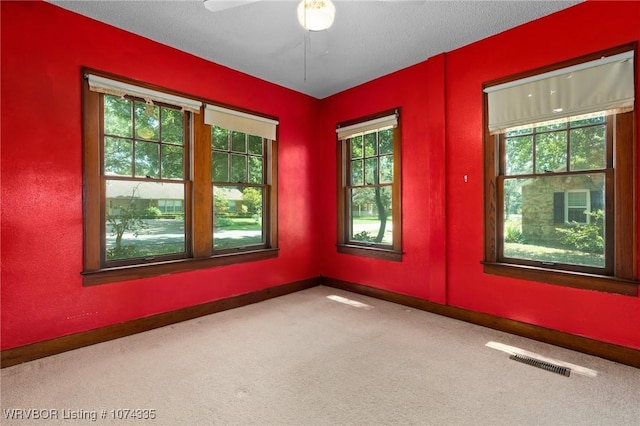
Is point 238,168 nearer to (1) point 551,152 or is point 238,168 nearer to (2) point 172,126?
(2) point 172,126

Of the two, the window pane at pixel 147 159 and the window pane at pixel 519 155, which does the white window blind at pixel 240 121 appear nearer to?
the window pane at pixel 147 159

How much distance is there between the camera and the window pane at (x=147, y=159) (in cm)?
322

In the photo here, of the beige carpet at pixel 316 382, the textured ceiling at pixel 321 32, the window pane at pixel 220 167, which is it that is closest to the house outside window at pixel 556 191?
the beige carpet at pixel 316 382

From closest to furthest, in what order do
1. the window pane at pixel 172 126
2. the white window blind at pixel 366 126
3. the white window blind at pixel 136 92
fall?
1. the white window blind at pixel 136 92
2. the window pane at pixel 172 126
3. the white window blind at pixel 366 126

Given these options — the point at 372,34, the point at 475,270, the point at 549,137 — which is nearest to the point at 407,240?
the point at 475,270

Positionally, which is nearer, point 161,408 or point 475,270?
point 161,408

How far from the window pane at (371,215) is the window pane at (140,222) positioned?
2.43 metres

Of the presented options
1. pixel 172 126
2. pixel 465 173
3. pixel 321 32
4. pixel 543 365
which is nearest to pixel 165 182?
pixel 172 126

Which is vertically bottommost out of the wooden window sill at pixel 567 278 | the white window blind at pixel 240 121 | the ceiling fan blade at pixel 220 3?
the wooden window sill at pixel 567 278

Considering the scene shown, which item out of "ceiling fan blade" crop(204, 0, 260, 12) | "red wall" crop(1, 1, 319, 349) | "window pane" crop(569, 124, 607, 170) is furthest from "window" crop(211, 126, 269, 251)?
"window pane" crop(569, 124, 607, 170)

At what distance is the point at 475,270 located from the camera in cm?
341

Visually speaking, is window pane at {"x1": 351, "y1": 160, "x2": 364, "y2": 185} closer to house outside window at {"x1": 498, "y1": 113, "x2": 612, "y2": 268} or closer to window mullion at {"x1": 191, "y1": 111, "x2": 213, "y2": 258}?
house outside window at {"x1": 498, "y1": 113, "x2": 612, "y2": 268}

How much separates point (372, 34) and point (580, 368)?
3457mm

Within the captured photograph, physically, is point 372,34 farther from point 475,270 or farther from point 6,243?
point 6,243
